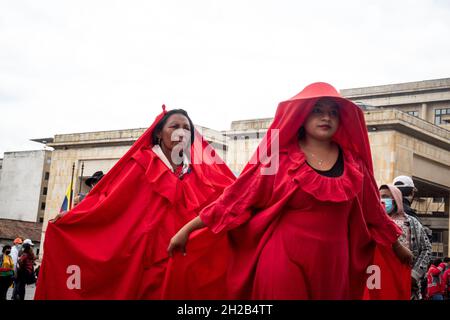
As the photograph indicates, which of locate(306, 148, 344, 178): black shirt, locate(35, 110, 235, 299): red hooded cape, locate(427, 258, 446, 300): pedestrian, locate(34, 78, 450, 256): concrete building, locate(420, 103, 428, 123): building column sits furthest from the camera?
locate(420, 103, 428, 123): building column

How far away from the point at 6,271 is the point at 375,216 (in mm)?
10432

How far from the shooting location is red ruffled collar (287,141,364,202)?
3.23m

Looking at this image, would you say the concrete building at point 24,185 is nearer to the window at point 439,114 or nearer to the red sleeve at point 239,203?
the window at point 439,114

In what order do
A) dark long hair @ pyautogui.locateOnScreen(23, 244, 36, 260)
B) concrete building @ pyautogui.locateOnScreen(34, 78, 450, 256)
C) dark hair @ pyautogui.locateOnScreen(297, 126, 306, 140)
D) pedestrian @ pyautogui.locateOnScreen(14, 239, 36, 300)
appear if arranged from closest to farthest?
1. dark hair @ pyautogui.locateOnScreen(297, 126, 306, 140)
2. pedestrian @ pyautogui.locateOnScreen(14, 239, 36, 300)
3. dark long hair @ pyautogui.locateOnScreen(23, 244, 36, 260)
4. concrete building @ pyautogui.locateOnScreen(34, 78, 450, 256)

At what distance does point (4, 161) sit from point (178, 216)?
2713 inches

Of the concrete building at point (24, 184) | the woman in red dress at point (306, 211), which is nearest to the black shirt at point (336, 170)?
the woman in red dress at point (306, 211)

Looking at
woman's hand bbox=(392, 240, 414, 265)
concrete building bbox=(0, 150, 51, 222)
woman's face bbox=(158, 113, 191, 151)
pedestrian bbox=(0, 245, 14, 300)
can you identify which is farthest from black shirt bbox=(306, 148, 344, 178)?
concrete building bbox=(0, 150, 51, 222)

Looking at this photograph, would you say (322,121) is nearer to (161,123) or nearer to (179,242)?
(179,242)

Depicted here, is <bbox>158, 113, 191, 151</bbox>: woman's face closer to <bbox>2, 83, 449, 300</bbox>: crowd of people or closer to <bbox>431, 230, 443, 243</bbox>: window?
<bbox>2, 83, 449, 300</bbox>: crowd of people

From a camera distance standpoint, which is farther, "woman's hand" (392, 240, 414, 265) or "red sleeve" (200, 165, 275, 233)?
"woman's hand" (392, 240, 414, 265)

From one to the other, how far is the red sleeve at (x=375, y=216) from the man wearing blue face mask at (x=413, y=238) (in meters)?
1.45
